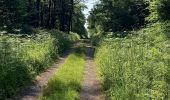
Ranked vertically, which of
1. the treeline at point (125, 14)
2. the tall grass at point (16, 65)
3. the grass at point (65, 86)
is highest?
the treeline at point (125, 14)

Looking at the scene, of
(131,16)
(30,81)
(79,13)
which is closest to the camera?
(30,81)

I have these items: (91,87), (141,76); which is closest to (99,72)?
(91,87)

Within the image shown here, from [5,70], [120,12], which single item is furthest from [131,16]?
[5,70]

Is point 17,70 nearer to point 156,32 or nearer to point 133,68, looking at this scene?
point 133,68

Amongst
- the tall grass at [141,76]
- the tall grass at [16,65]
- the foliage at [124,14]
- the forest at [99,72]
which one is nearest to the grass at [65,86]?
the forest at [99,72]

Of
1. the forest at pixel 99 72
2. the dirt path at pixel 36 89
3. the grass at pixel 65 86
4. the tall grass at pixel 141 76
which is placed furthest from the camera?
the dirt path at pixel 36 89

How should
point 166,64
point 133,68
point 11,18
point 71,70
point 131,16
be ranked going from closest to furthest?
point 166,64
point 133,68
point 71,70
point 11,18
point 131,16

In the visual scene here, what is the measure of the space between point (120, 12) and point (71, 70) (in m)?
31.6

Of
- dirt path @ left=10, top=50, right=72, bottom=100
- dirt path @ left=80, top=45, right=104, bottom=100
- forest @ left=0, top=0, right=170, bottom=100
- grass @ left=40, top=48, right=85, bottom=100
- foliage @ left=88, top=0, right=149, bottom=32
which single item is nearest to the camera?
forest @ left=0, top=0, right=170, bottom=100

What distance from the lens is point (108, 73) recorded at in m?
16.6

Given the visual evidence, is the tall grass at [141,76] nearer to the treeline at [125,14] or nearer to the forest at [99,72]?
the forest at [99,72]

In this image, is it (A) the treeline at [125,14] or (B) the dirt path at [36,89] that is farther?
(A) the treeline at [125,14]

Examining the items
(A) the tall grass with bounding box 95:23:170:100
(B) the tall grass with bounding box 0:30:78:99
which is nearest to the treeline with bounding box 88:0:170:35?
(B) the tall grass with bounding box 0:30:78:99

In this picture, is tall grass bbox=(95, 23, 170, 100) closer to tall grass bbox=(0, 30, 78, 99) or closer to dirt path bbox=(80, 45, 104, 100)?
dirt path bbox=(80, 45, 104, 100)
